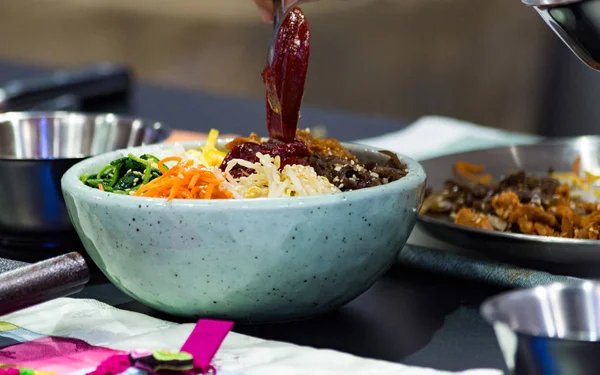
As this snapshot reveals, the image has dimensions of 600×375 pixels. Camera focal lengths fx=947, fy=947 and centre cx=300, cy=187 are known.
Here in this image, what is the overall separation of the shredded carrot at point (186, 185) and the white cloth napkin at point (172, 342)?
0.49 ft

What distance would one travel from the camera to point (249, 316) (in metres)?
1.11

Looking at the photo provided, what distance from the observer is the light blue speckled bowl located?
1.04 m

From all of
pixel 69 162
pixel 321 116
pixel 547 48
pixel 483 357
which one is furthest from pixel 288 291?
pixel 547 48

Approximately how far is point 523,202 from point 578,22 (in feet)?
1.35

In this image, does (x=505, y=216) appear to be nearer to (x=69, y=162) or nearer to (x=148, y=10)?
(x=69, y=162)

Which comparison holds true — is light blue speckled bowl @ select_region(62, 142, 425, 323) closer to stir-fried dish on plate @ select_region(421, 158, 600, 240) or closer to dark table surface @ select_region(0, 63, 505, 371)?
dark table surface @ select_region(0, 63, 505, 371)

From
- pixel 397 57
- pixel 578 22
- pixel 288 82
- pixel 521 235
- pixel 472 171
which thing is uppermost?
pixel 578 22

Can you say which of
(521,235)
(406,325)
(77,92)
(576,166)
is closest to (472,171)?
(576,166)

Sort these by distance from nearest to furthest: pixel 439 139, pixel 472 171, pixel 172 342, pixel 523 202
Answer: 1. pixel 172 342
2. pixel 523 202
3. pixel 472 171
4. pixel 439 139

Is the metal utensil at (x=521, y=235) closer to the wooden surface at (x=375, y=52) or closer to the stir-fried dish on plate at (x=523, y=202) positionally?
the stir-fried dish on plate at (x=523, y=202)

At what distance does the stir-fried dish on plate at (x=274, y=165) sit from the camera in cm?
111

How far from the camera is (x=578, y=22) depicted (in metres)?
1.08

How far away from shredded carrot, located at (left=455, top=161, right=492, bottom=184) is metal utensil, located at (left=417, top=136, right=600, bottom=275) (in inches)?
0.5

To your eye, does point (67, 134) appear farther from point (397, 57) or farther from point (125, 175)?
point (397, 57)
